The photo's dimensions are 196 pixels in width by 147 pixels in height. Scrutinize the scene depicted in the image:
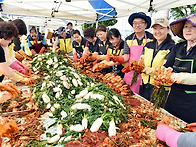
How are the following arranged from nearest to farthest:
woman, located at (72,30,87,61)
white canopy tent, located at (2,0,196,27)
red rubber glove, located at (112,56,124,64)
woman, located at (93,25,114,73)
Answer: red rubber glove, located at (112,56,124,64) < woman, located at (93,25,114,73) < woman, located at (72,30,87,61) < white canopy tent, located at (2,0,196,27)

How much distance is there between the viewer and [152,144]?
1.42 m

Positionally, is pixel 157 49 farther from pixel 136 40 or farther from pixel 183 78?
pixel 183 78

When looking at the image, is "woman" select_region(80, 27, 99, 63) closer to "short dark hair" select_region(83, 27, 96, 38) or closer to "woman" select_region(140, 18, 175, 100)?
"short dark hair" select_region(83, 27, 96, 38)

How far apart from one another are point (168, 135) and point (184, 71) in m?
1.10

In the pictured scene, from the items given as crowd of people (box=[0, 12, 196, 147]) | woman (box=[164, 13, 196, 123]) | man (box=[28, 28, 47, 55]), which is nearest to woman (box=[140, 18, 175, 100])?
crowd of people (box=[0, 12, 196, 147])

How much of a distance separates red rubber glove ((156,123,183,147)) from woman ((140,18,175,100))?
1.23 metres

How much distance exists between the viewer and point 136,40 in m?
3.36

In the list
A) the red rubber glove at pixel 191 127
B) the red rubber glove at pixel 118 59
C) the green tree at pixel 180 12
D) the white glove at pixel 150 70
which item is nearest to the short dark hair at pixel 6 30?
the red rubber glove at pixel 118 59

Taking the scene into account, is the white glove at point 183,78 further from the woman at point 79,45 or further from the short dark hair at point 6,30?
the woman at point 79,45

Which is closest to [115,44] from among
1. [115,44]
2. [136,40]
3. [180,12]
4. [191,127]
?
[115,44]

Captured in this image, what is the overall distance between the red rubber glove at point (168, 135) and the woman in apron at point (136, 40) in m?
1.97

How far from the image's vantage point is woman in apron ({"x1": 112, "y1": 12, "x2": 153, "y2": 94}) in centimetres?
309

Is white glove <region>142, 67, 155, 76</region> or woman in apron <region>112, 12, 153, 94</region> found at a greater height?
woman in apron <region>112, 12, 153, 94</region>

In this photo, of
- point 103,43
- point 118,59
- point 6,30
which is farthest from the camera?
point 103,43
